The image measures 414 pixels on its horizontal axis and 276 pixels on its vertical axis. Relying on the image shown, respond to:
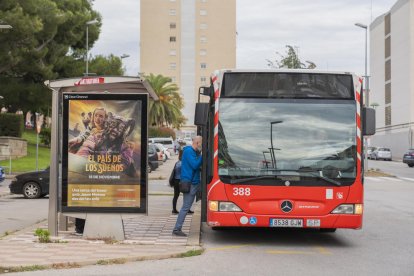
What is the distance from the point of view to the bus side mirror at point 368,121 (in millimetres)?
10195

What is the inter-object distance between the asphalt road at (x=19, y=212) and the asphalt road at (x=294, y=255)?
4149 millimetres

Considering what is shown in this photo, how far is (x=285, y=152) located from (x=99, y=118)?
307 centimetres

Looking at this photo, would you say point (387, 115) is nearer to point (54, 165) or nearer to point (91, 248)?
point (54, 165)

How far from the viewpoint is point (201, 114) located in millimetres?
10031

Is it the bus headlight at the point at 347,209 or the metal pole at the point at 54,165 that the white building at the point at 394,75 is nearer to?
the bus headlight at the point at 347,209

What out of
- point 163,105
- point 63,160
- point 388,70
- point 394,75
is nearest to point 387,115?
point 388,70

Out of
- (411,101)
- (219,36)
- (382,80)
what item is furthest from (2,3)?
(219,36)

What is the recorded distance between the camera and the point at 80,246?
9750mm

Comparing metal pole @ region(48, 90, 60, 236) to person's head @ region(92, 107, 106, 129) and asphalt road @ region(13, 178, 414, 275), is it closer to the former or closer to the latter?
person's head @ region(92, 107, 106, 129)

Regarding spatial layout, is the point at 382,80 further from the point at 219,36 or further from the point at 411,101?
the point at 219,36

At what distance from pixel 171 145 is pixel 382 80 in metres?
31.3

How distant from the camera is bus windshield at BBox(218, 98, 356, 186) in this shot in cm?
1002

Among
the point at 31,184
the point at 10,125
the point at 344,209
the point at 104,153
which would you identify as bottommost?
the point at 31,184

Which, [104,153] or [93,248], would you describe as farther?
[104,153]
